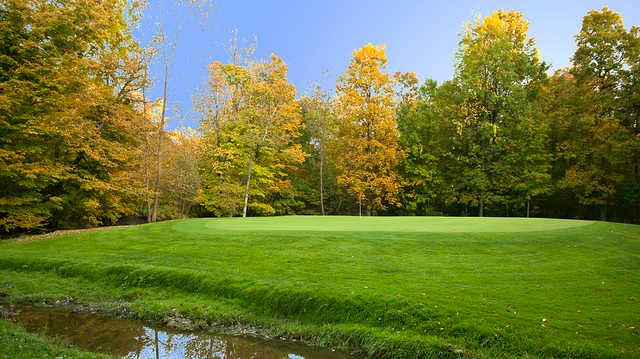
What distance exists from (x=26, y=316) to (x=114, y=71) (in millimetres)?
18851

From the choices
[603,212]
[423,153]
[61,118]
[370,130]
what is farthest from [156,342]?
[423,153]

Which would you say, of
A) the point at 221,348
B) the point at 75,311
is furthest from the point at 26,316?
the point at 221,348

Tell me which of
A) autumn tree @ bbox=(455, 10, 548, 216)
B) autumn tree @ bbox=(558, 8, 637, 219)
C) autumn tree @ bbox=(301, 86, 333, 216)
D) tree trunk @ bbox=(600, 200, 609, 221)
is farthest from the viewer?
autumn tree @ bbox=(301, 86, 333, 216)

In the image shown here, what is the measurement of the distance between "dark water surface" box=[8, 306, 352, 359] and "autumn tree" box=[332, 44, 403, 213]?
88.5 feet

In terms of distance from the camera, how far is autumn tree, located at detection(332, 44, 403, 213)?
116 feet

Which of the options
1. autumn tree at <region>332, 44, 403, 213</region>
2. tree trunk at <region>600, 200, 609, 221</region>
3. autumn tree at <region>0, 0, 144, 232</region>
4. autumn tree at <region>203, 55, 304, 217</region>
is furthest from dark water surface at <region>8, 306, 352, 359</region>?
tree trunk at <region>600, 200, 609, 221</region>

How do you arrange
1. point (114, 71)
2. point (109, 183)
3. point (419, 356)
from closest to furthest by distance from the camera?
point (419, 356)
point (109, 183)
point (114, 71)

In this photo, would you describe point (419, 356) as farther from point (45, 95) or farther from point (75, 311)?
point (45, 95)

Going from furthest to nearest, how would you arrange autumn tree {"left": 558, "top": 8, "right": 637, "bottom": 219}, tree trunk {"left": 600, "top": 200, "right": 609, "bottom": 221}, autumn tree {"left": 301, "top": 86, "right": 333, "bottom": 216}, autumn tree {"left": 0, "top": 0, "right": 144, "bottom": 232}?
autumn tree {"left": 301, "top": 86, "right": 333, "bottom": 216}
tree trunk {"left": 600, "top": 200, "right": 609, "bottom": 221}
autumn tree {"left": 558, "top": 8, "right": 637, "bottom": 219}
autumn tree {"left": 0, "top": 0, "right": 144, "bottom": 232}

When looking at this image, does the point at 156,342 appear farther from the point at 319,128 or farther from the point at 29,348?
the point at 319,128

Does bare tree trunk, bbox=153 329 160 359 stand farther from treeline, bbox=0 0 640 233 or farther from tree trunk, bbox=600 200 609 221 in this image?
tree trunk, bbox=600 200 609 221

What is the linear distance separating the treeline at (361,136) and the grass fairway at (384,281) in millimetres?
8593

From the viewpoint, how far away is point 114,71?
24.9m

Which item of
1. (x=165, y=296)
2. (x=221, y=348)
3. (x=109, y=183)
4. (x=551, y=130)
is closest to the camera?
(x=221, y=348)
